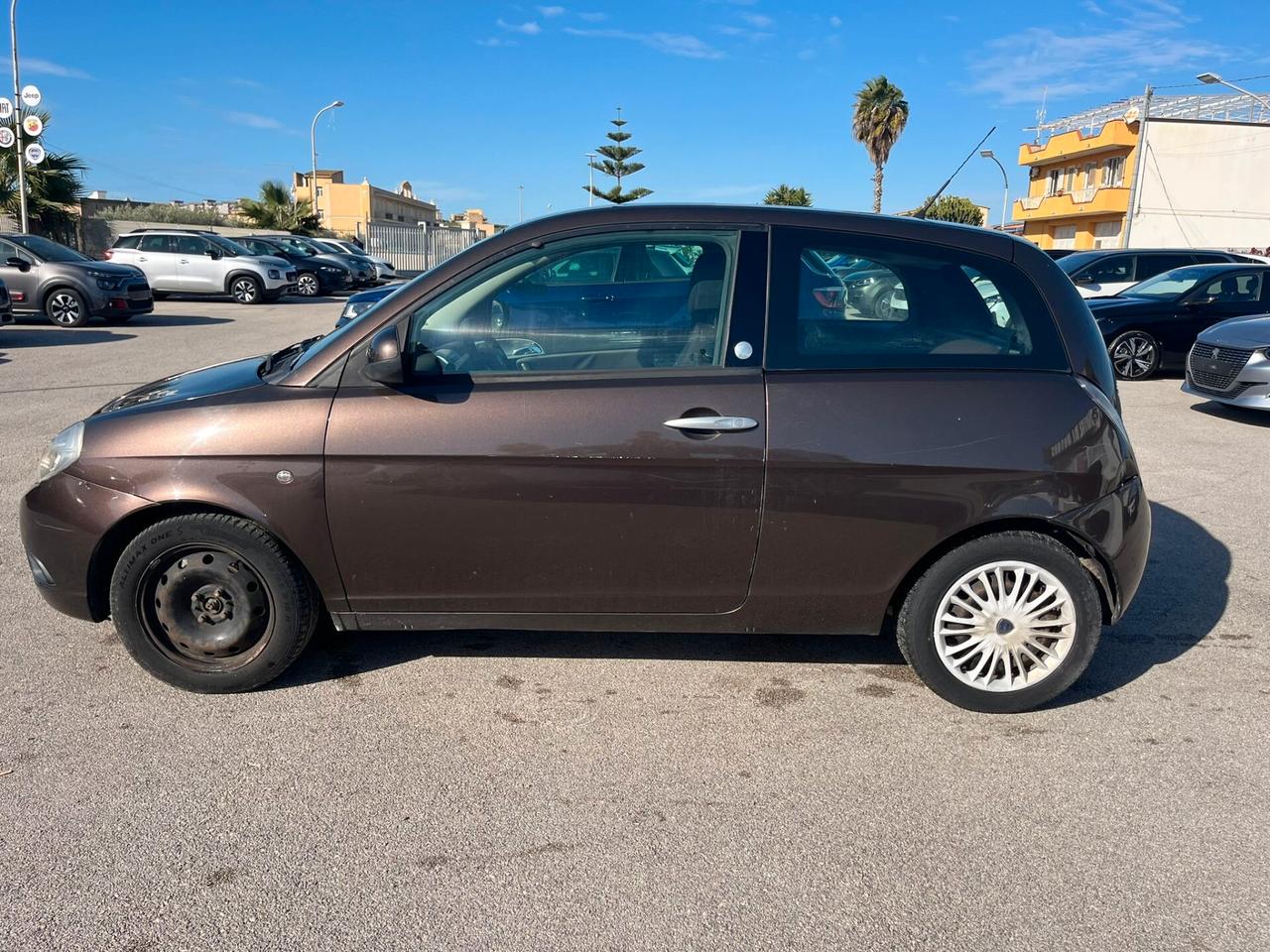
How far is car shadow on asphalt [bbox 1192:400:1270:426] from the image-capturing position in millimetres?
9750

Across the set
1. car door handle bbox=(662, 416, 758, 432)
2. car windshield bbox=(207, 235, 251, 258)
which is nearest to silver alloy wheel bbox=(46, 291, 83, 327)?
car windshield bbox=(207, 235, 251, 258)

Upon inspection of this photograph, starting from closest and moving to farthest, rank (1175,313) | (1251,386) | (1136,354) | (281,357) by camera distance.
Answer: (281,357) → (1251,386) → (1175,313) → (1136,354)

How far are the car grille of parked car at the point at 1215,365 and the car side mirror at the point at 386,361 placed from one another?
8875mm

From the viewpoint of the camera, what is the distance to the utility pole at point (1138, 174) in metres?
37.6

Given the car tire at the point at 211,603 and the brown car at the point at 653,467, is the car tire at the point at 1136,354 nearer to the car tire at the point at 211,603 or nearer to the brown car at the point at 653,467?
the brown car at the point at 653,467

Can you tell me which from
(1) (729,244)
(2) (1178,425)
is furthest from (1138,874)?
(2) (1178,425)

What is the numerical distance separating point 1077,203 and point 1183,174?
4678mm

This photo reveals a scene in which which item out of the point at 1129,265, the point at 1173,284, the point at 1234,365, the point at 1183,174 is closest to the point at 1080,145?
the point at 1183,174

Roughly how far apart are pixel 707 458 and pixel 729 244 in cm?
81

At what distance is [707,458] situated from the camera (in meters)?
3.37

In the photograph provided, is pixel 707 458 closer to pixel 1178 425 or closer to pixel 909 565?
pixel 909 565

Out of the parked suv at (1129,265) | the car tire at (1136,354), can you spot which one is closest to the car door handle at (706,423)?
the car tire at (1136,354)

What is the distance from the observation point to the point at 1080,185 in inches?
1980

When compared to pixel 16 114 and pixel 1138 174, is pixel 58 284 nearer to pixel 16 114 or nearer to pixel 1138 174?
pixel 16 114
